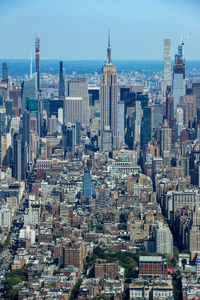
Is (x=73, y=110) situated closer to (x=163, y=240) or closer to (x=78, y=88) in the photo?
(x=78, y=88)

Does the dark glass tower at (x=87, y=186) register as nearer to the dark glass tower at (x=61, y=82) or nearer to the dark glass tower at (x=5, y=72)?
the dark glass tower at (x=61, y=82)

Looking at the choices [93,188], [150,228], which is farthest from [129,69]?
[150,228]

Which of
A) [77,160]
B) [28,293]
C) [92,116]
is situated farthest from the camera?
[92,116]

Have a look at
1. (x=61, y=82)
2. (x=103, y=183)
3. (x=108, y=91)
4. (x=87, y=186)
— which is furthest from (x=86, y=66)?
(x=87, y=186)

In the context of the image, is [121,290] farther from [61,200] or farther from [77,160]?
[77,160]

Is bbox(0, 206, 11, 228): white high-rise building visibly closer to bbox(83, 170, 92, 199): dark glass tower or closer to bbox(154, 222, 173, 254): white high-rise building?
bbox(83, 170, 92, 199): dark glass tower

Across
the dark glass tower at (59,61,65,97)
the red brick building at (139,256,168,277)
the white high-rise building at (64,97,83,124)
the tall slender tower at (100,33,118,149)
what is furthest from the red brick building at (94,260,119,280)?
the dark glass tower at (59,61,65,97)
